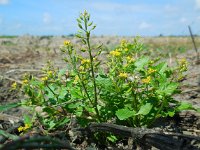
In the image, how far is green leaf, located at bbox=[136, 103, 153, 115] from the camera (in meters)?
2.42

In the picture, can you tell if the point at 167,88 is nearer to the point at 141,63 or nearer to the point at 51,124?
the point at 141,63

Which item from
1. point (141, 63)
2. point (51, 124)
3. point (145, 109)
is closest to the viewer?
point (145, 109)

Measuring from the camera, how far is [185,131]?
299 centimetres

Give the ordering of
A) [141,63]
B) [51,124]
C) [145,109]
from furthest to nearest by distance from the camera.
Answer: [51,124]
[141,63]
[145,109]

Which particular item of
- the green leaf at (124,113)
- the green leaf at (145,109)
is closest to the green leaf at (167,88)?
the green leaf at (145,109)

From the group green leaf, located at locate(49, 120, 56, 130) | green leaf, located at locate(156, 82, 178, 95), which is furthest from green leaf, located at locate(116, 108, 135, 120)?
green leaf, located at locate(49, 120, 56, 130)

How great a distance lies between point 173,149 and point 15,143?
1.13 meters

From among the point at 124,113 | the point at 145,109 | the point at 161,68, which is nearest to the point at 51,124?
the point at 124,113

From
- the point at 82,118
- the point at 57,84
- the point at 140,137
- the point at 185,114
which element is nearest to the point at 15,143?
the point at 140,137

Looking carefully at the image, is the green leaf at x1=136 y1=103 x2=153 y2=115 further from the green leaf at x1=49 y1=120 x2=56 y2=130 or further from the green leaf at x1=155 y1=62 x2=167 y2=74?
the green leaf at x1=49 y1=120 x2=56 y2=130

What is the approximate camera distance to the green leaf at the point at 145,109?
2.42 metres

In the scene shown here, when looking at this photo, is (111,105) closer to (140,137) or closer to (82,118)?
(82,118)

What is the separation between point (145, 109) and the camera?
2438mm

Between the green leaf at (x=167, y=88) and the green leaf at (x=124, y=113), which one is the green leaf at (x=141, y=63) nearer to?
the green leaf at (x=167, y=88)
